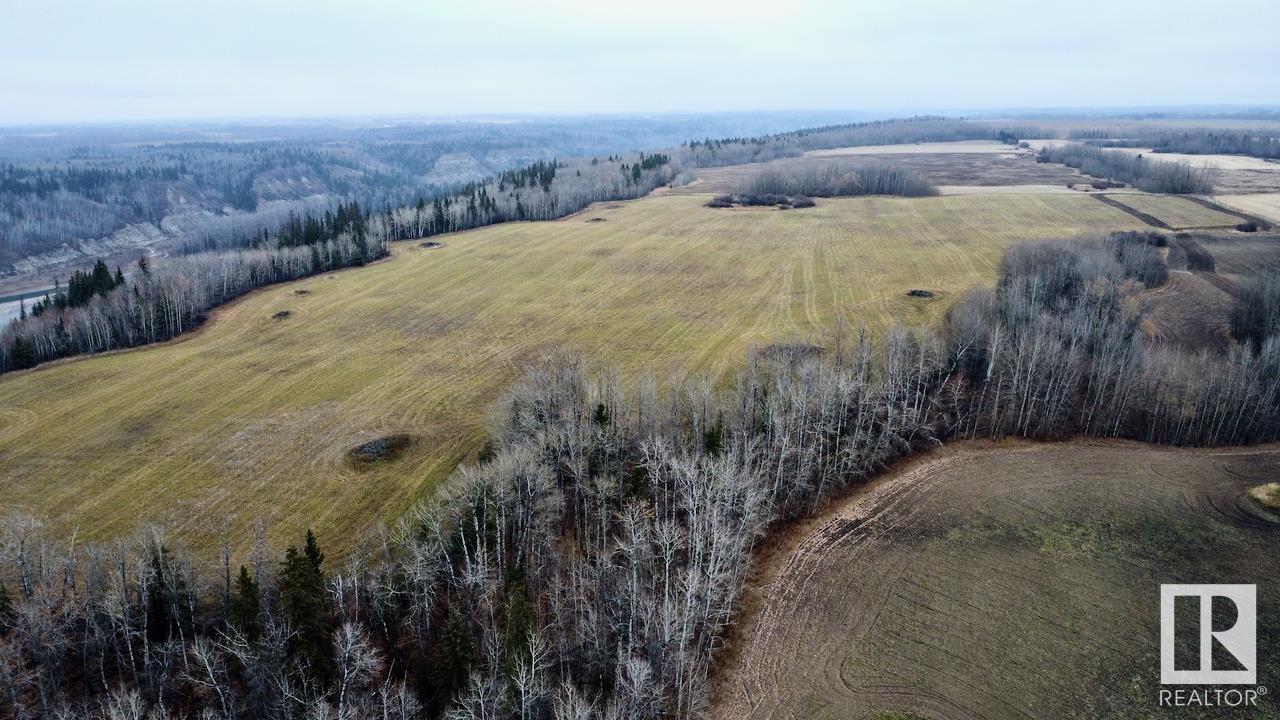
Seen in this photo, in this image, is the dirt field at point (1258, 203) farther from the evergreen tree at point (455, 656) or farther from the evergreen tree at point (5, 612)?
the evergreen tree at point (5, 612)

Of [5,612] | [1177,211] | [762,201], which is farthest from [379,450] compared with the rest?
[1177,211]

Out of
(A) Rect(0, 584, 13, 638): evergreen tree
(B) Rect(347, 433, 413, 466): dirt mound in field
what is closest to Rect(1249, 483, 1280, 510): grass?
(B) Rect(347, 433, 413, 466): dirt mound in field

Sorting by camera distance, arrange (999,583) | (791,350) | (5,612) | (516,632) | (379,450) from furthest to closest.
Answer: (791,350), (379,450), (999,583), (5,612), (516,632)

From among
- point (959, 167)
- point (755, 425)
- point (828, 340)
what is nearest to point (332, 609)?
point (755, 425)

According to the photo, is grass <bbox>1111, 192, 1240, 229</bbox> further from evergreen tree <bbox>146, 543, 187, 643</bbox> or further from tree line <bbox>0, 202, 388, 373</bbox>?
tree line <bbox>0, 202, 388, 373</bbox>

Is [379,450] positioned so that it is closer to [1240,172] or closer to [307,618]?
[307,618]

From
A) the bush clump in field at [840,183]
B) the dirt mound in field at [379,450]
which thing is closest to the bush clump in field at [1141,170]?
the bush clump in field at [840,183]

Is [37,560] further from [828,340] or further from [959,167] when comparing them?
[959,167]
